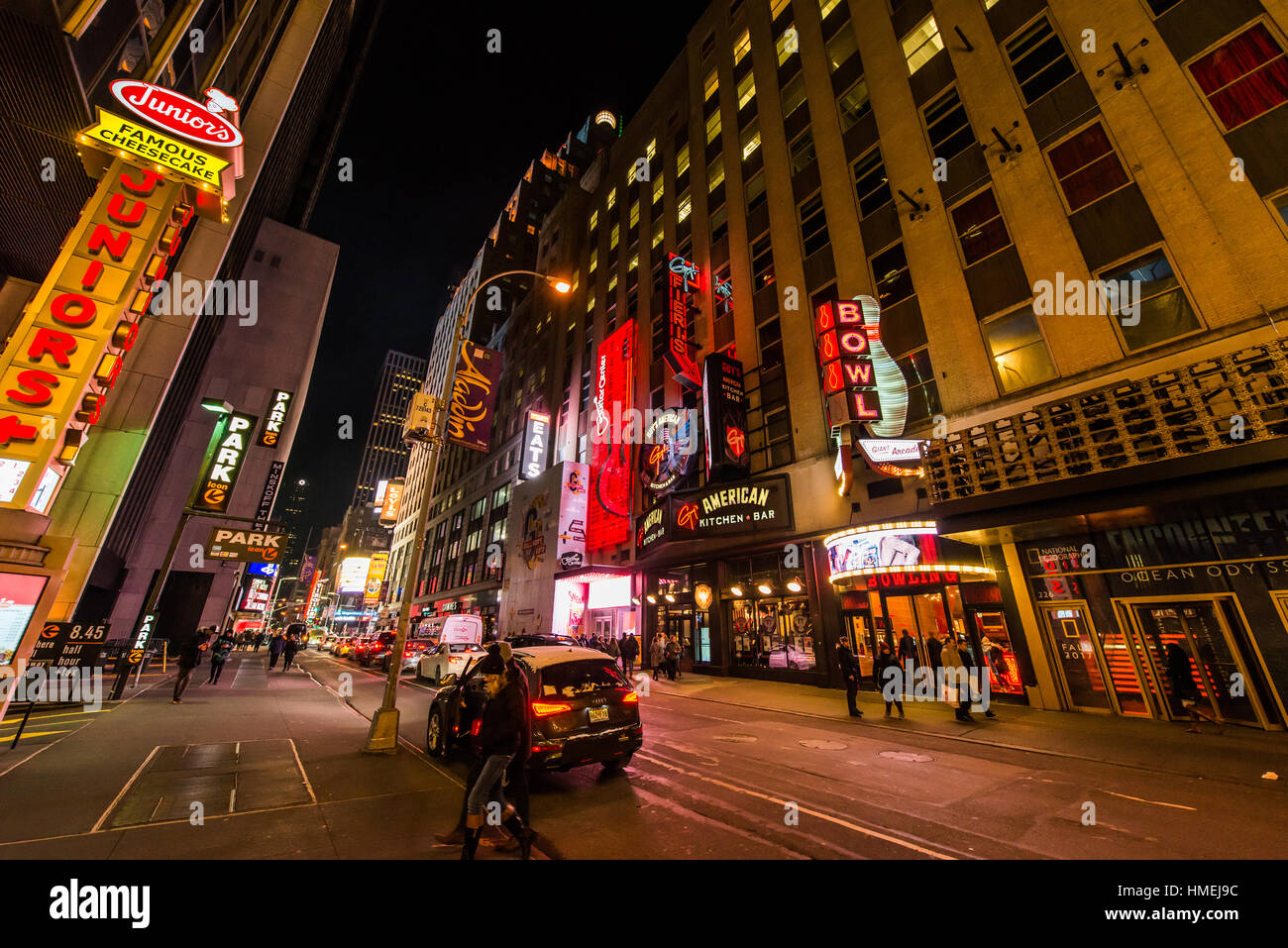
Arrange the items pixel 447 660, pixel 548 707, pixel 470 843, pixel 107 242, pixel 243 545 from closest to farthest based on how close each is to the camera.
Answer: pixel 470 843 → pixel 548 707 → pixel 107 242 → pixel 447 660 → pixel 243 545

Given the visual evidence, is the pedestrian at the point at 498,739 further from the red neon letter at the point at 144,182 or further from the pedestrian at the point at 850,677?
the red neon letter at the point at 144,182

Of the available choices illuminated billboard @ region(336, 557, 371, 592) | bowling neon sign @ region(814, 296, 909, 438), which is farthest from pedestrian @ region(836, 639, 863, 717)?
illuminated billboard @ region(336, 557, 371, 592)

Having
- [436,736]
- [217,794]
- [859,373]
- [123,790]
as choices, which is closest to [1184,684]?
[859,373]

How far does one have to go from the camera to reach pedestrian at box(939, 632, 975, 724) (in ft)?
36.2

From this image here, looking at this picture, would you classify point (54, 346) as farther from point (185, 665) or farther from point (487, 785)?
point (487, 785)

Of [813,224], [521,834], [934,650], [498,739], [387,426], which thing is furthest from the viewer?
[387,426]

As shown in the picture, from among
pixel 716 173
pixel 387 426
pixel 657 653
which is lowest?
pixel 657 653

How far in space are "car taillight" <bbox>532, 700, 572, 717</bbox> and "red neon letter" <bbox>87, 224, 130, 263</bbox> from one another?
1440 centimetres

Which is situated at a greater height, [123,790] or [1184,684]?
[1184,684]

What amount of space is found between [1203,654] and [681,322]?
2055 centimetres

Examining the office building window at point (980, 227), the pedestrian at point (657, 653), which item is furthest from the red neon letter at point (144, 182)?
the office building window at point (980, 227)

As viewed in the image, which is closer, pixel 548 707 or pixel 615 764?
pixel 548 707

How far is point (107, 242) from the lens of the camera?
A: 11156 millimetres
